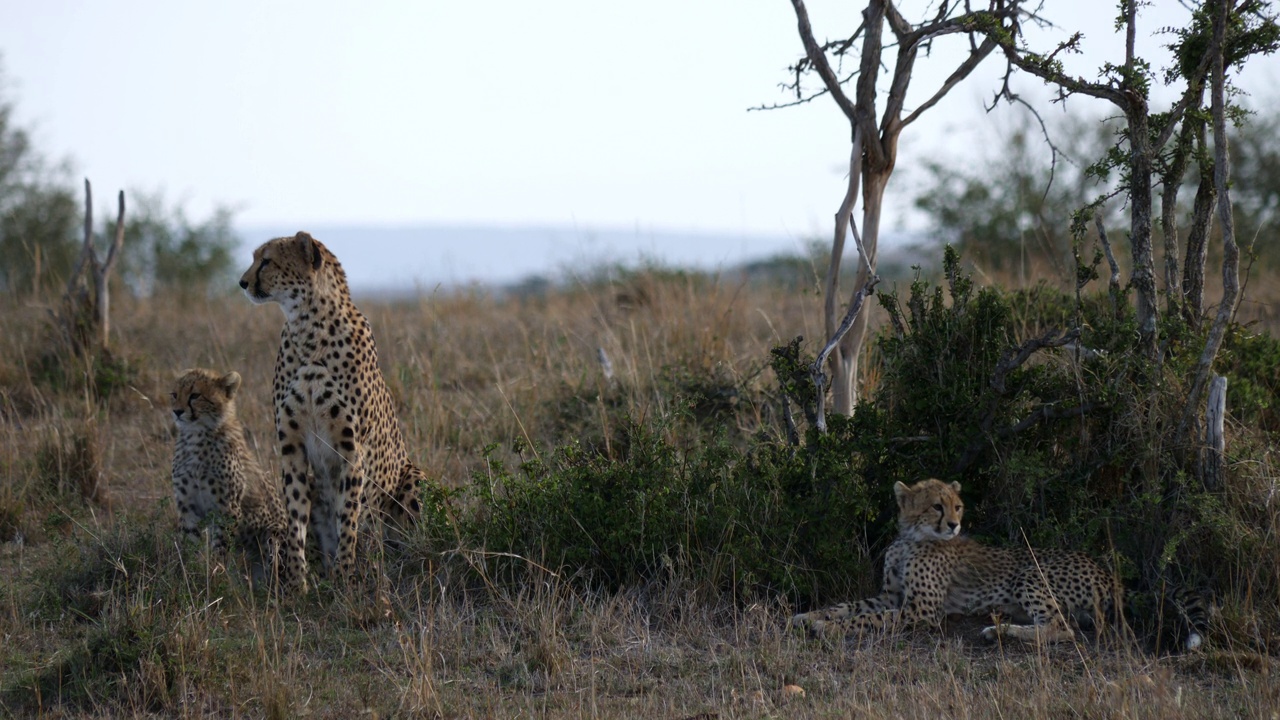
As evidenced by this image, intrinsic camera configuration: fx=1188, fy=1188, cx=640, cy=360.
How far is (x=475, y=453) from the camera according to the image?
6367 millimetres

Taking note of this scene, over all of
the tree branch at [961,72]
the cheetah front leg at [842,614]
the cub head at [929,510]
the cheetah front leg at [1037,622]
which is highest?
the tree branch at [961,72]

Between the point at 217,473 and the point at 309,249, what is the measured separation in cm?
102

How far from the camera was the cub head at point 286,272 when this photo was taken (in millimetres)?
4816

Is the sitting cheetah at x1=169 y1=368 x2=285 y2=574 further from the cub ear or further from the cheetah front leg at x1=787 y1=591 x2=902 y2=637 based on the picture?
the cheetah front leg at x1=787 y1=591 x2=902 y2=637

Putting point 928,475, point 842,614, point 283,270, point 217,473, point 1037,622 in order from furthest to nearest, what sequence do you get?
point 217,473 < point 283,270 < point 928,475 < point 842,614 < point 1037,622

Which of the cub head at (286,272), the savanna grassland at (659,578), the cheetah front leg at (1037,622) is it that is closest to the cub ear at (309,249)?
the cub head at (286,272)

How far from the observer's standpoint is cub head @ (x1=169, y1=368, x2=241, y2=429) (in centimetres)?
507

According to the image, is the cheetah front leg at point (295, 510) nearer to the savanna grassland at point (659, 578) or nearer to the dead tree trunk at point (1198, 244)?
the savanna grassland at point (659, 578)

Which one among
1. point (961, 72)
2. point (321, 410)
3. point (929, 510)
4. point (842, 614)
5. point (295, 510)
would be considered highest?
point (961, 72)

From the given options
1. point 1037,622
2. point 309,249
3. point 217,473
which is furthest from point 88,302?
point 1037,622

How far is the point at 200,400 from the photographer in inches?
200

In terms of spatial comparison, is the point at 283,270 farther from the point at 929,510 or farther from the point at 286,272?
the point at 929,510

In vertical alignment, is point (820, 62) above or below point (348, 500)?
above

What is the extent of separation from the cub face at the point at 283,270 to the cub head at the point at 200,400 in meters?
0.46
